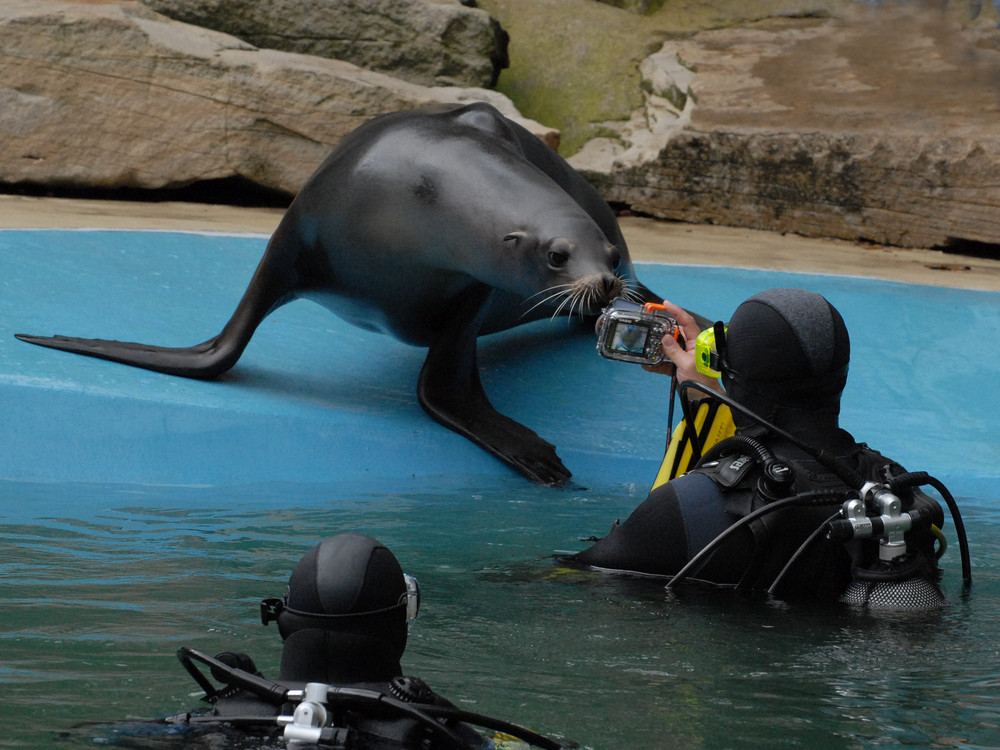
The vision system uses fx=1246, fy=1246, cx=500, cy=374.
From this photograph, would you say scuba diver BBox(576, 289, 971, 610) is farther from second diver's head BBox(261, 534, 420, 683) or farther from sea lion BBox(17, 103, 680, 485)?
sea lion BBox(17, 103, 680, 485)

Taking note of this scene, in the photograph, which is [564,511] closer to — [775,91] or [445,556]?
[445,556]

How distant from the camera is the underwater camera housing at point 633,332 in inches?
124

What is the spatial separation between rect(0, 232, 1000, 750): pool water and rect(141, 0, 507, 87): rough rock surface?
4.20 m

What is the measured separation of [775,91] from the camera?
1038cm

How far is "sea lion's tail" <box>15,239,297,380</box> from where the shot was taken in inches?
201

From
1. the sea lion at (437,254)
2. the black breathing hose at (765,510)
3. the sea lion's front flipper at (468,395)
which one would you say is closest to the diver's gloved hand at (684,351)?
the black breathing hose at (765,510)

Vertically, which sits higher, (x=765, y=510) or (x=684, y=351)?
(x=684, y=351)

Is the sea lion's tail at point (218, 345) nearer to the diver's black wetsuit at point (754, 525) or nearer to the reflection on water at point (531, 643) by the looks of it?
the reflection on water at point (531, 643)

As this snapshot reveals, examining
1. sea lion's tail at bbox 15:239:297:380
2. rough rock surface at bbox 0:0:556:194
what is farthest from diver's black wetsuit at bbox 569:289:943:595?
rough rock surface at bbox 0:0:556:194

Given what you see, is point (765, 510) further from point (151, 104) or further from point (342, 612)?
point (151, 104)

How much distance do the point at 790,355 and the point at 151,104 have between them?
778 cm

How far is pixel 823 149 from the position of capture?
9.64 m

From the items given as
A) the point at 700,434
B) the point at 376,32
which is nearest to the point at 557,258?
the point at 700,434

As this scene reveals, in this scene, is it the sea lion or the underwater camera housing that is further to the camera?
the sea lion
